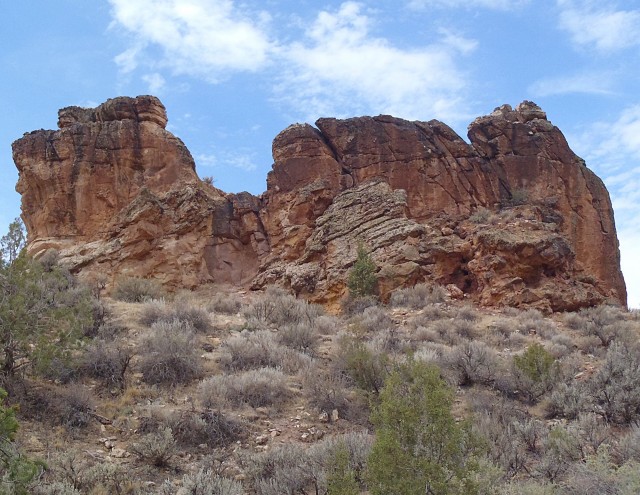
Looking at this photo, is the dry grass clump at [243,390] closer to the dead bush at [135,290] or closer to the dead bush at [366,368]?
the dead bush at [366,368]

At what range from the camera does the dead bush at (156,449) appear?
6707 mm

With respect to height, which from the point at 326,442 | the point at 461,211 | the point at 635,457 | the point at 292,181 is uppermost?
the point at 292,181

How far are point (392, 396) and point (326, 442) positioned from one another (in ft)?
6.01

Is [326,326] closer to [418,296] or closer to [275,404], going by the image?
[418,296]

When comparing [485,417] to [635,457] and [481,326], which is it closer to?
[635,457]

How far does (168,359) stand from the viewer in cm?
923

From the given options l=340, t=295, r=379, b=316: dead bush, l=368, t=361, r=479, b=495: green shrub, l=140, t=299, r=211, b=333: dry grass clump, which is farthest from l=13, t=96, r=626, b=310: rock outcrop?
l=368, t=361, r=479, b=495: green shrub

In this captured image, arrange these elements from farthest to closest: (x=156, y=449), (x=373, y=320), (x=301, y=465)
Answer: (x=373, y=320), (x=156, y=449), (x=301, y=465)

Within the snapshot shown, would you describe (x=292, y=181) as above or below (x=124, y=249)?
above

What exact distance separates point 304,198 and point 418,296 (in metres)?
6.21

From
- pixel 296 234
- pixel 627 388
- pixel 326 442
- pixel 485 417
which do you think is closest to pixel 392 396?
pixel 326 442

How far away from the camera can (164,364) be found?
9172 millimetres

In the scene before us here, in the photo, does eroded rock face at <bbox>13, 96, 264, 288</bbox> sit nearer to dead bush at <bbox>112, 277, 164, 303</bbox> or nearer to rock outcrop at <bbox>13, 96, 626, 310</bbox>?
rock outcrop at <bbox>13, 96, 626, 310</bbox>

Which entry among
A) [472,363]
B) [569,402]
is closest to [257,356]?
[472,363]
